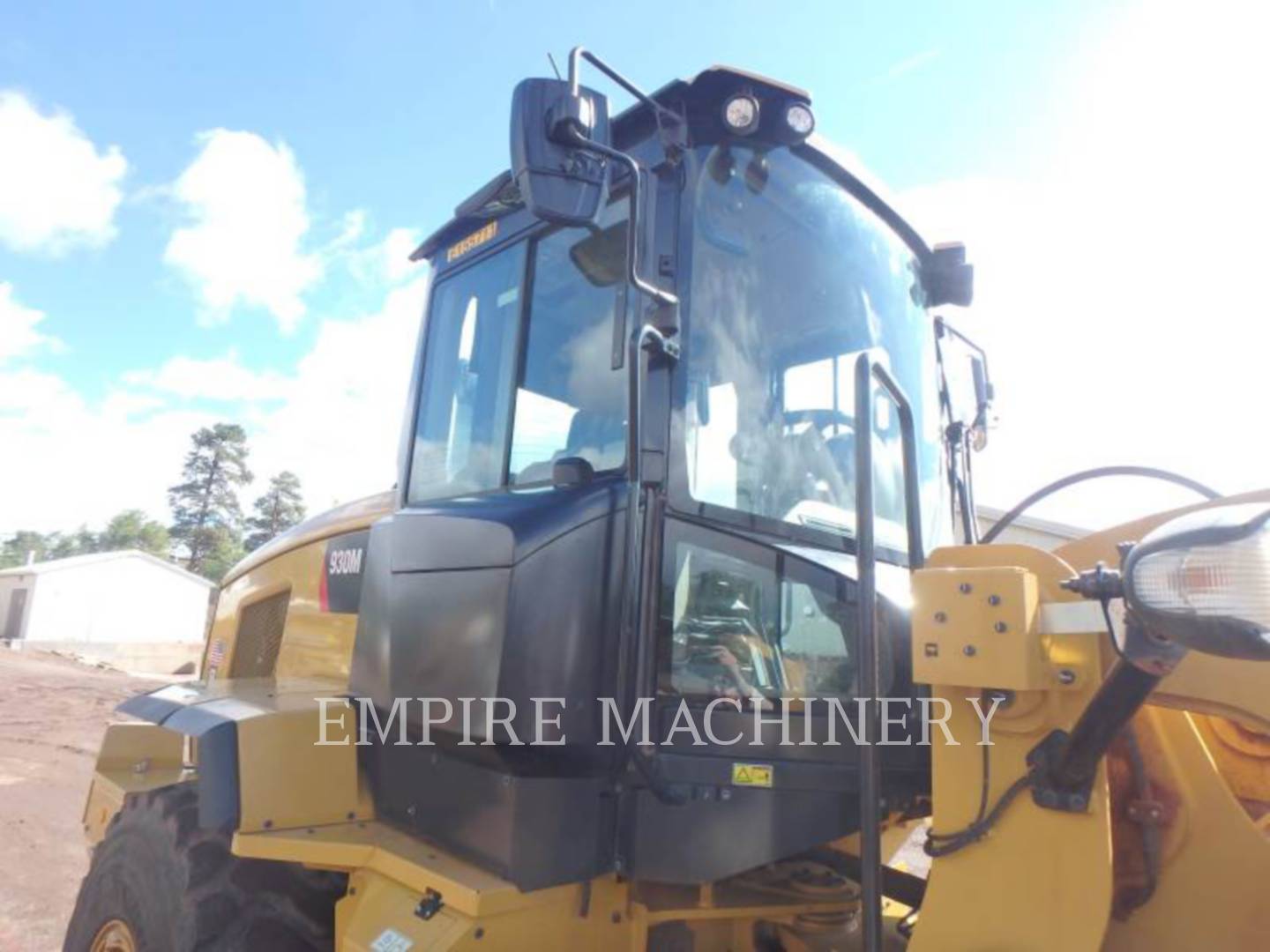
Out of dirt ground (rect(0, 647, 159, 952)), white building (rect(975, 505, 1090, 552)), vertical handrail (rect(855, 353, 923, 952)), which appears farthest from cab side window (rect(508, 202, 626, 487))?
dirt ground (rect(0, 647, 159, 952))

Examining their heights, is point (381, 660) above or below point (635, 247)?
below

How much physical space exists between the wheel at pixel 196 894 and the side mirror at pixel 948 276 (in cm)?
248

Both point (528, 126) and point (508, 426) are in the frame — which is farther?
point (508, 426)

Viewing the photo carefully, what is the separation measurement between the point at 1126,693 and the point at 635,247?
1.28 meters

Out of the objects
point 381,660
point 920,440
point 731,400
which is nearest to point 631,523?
point 731,400

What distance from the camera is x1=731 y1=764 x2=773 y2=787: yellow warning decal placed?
1983mm

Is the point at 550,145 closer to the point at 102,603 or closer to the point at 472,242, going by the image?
the point at 472,242

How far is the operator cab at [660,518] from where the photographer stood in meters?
1.93

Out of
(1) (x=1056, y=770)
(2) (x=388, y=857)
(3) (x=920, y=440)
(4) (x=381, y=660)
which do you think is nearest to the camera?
(1) (x=1056, y=770)

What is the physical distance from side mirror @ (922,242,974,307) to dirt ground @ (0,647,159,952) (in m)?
4.95

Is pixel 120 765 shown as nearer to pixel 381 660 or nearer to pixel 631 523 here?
pixel 381 660

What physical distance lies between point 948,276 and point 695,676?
1645 millimetres

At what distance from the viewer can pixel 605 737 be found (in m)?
A: 1.95

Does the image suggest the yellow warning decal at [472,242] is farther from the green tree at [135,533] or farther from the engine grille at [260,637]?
the green tree at [135,533]
